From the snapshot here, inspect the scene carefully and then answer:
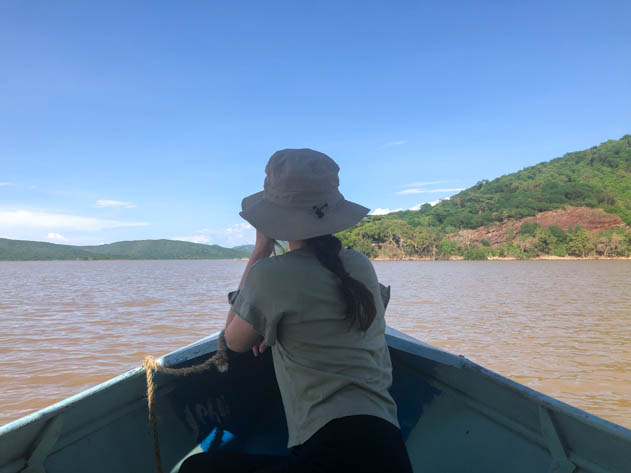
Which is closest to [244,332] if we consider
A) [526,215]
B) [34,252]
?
[526,215]

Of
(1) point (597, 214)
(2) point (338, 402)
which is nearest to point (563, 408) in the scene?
(2) point (338, 402)

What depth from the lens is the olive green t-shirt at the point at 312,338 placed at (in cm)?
116

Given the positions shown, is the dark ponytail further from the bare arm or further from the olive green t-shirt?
the bare arm

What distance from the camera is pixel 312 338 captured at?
1.18 m

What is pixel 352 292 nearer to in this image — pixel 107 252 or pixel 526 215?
pixel 526 215

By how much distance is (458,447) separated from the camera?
2158 millimetres

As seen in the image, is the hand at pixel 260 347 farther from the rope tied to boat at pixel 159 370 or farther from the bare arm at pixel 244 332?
the rope tied to boat at pixel 159 370

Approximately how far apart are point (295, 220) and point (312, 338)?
1.05 ft

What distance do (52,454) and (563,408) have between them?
70.9 inches

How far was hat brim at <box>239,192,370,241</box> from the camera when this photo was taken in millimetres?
1251

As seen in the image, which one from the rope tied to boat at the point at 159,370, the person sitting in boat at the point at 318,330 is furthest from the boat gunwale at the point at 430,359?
the person sitting in boat at the point at 318,330

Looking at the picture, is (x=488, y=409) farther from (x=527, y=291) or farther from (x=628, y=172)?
(x=628, y=172)

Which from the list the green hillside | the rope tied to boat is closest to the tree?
the rope tied to boat

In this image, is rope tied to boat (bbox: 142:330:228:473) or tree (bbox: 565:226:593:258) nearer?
rope tied to boat (bbox: 142:330:228:473)
